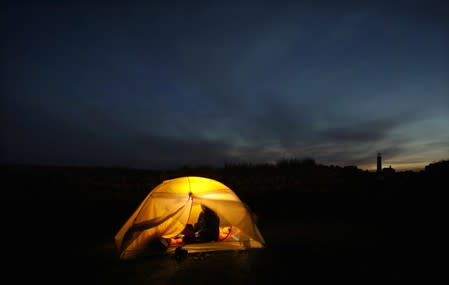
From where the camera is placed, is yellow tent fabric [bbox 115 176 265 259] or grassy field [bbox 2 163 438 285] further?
yellow tent fabric [bbox 115 176 265 259]

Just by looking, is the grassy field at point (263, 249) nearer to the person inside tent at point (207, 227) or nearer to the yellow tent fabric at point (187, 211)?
the yellow tent fabric at point (187, 211)

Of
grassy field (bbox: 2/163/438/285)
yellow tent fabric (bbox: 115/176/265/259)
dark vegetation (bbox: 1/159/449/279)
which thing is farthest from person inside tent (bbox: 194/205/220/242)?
dark vegetation (bbox: 1/159/449/279)

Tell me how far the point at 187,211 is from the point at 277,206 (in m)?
7.97

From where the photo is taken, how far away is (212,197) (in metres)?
8.41

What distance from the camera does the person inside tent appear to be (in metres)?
8.62

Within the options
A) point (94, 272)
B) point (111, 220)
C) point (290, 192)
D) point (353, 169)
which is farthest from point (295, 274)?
point (353, 169)

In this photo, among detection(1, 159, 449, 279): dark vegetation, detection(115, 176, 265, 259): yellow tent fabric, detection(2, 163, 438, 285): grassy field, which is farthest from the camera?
detection(1, 159, 449, 279): dark vegetation

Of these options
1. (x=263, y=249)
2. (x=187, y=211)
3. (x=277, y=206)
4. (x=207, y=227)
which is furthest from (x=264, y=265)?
(x=277, y=206)

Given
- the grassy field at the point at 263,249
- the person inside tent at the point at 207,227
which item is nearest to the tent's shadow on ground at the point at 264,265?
the grassy field at the point at 263,249

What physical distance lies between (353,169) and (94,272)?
2173 centimetres

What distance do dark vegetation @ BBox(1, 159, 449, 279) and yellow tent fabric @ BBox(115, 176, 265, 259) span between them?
2.48 ft

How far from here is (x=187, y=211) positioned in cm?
898

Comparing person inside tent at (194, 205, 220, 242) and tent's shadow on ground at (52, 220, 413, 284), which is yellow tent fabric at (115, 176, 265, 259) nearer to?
person inside tent at (194, 205, 220, 242)

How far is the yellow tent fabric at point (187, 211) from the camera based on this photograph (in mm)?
7910
